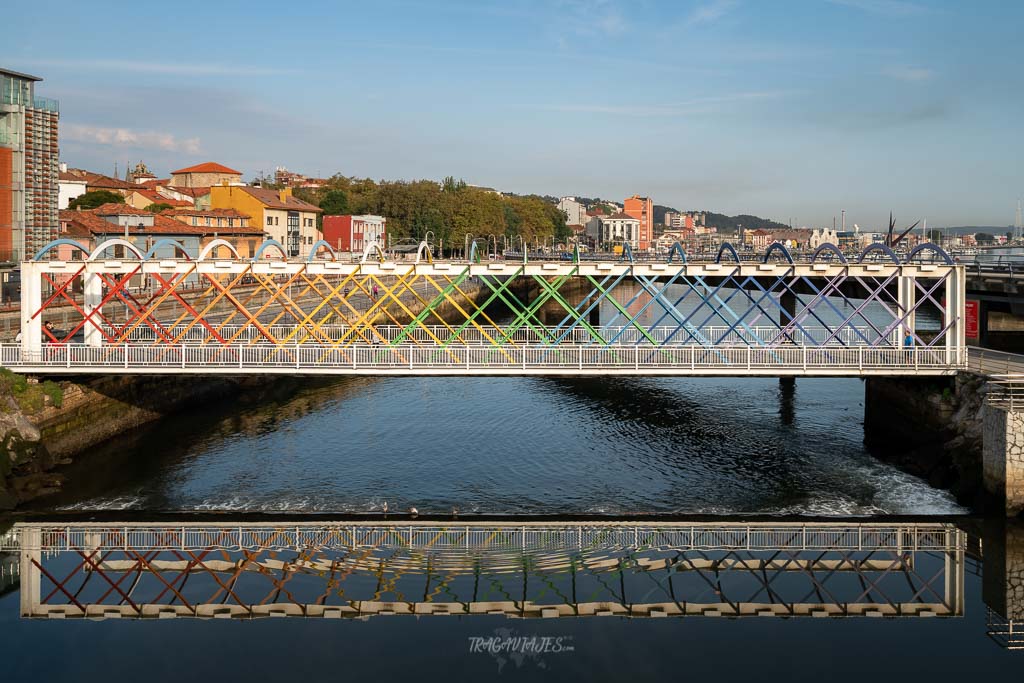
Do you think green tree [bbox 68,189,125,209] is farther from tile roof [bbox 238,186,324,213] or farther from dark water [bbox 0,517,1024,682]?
dark water [bbox 0,517,1024,682]

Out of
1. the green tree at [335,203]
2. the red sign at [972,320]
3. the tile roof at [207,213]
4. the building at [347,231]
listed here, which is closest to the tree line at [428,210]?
the green tree at [335,203]

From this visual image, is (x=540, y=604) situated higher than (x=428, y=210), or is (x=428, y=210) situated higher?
(x=428, y=210)

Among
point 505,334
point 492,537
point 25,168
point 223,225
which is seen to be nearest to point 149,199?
point 223,225

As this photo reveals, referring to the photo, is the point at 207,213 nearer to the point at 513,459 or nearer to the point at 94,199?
the point at 94,199

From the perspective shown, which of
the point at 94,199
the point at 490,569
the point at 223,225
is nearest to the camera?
the point at 490,569

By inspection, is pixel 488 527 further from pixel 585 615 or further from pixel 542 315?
pixel 542 315

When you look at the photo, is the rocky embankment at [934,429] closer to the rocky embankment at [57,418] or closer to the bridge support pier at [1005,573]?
the bridge support pier at [1005,573]

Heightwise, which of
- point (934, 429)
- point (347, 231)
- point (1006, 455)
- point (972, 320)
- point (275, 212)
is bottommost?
point (1006, 455)

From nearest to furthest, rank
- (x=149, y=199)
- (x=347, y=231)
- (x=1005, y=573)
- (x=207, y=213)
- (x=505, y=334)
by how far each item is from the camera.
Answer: (x=1005, y=573)
(x=505, y=334)
(x=207, y=213)
(x=149, y=199)
(x=347, y=231)

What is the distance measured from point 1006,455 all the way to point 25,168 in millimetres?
52117

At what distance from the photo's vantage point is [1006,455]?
25.0 metres

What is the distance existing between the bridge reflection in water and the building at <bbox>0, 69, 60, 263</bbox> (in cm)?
3336

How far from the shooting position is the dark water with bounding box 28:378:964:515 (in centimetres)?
2747

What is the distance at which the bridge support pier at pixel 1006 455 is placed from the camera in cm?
2483
